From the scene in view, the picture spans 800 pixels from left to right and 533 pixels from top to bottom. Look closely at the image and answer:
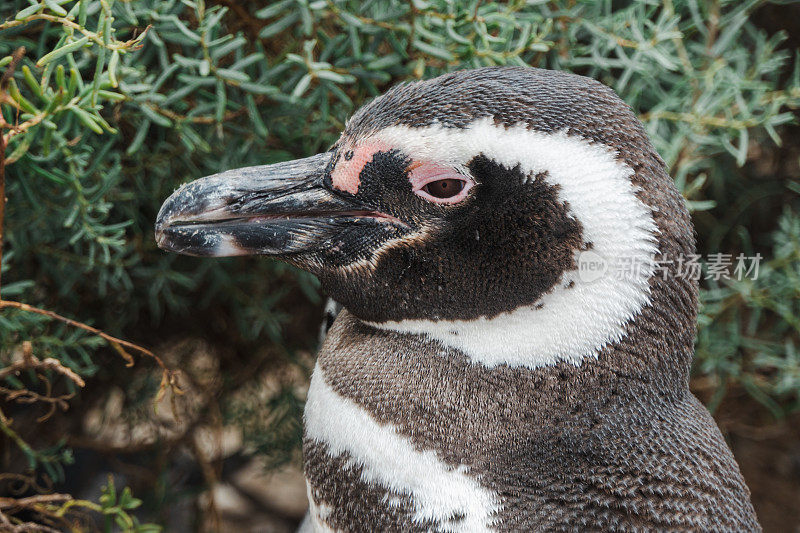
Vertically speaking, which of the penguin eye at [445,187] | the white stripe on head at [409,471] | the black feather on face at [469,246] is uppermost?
the penguin eye at [445,187]

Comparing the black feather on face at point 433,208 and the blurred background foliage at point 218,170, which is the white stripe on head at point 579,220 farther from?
the blurred background foliage at point 218,170

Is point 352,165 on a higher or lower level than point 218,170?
higher

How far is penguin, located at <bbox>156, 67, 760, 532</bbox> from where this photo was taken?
76 cm

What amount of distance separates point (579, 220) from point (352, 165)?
0.81 ft

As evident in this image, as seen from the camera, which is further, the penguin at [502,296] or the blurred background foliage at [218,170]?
the blurred background foliage at [218,170]

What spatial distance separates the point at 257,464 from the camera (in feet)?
6.53

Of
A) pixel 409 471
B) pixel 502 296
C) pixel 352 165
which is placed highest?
pixel 352 165

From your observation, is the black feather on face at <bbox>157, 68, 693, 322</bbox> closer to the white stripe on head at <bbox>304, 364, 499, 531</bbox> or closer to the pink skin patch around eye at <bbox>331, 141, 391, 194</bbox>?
the pink skin patch around eye at <bbox>331, 141, 391, 194</bbox>

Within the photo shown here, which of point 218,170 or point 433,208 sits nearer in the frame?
point 433,208

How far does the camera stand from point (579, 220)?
2.47 feet

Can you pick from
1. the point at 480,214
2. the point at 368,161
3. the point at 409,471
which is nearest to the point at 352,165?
the point at 368,161

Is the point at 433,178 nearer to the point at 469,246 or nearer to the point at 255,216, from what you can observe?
the point at 469,246

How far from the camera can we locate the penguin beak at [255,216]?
32.1 inches

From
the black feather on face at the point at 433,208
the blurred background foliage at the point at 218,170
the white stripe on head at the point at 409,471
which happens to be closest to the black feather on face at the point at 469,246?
the black feather on face at the point at 433,208
